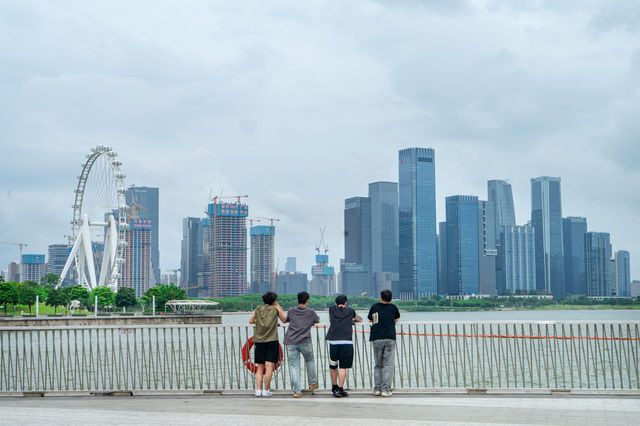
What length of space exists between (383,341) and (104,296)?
136 m

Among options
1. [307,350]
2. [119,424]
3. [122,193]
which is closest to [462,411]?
[307,350]

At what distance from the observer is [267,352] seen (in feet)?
44.2

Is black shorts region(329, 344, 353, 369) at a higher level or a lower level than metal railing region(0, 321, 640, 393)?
higher

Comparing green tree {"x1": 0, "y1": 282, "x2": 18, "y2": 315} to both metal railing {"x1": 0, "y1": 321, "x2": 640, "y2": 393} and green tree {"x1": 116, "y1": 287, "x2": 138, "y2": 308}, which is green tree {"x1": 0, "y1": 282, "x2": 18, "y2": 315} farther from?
metal railing {"x1": 0, "y1": 321, "x2": 640, "y2": 393}

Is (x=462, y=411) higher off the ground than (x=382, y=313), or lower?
lower

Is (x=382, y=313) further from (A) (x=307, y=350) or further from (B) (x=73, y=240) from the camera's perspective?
(B) (x=73, y=240)

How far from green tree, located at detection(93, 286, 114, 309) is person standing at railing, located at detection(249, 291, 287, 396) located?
436 ft

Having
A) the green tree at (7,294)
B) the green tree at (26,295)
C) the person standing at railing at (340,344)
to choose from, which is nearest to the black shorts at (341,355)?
the person standing at railing at (340,344)

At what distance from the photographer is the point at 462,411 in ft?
37.1

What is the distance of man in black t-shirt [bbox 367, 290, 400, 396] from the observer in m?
13.2

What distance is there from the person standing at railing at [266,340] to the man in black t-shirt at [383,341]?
1736 mm

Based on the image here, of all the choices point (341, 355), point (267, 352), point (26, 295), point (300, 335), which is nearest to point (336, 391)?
point (341, 355)

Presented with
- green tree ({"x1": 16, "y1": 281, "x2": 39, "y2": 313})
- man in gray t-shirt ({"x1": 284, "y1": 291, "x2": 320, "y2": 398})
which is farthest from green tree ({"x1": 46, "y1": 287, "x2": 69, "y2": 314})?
man in gray t-shirt ({"x1": 284, "y1": 291, "x2": 320, "y2": 398})

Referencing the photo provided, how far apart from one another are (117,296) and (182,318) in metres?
30.0
